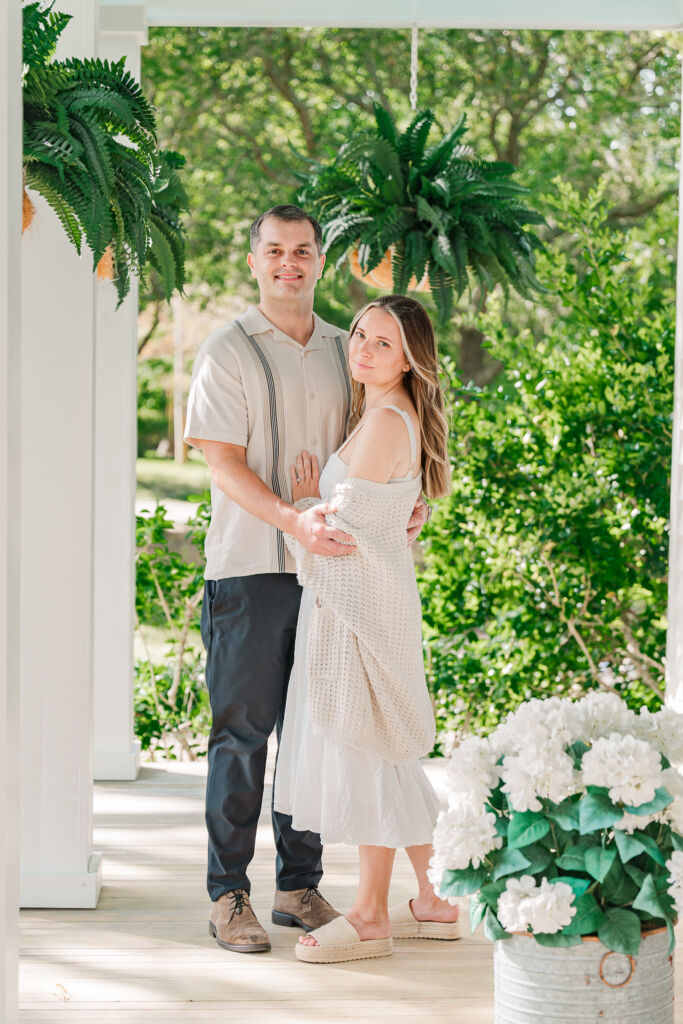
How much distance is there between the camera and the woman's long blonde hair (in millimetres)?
2699

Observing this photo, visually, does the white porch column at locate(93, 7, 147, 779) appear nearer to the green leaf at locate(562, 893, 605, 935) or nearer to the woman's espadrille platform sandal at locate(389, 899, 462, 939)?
the woman's espadrille platform sandal at locate(389, 899, 462, 939)

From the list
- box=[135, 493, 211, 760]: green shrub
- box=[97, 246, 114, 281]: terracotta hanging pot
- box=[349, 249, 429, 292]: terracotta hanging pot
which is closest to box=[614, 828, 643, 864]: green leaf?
box=[97, 246, 114, 281]: terracotta hanging pot

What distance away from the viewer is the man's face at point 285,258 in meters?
2.83

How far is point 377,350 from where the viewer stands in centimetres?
269

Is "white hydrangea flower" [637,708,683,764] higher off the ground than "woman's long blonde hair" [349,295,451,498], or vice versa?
"woman's long blonde hair" [349,295,451,498]

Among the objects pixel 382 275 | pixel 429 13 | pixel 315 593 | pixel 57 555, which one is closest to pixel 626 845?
pixel 315 593

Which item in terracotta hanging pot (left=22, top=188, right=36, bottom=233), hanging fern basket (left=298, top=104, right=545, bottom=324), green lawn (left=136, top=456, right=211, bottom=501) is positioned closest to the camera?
terracotta hanging pot (left=22, top=188, right=36, bottom=233)

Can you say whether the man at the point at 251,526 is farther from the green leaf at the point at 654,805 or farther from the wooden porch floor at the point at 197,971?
the green leaf at the point at 654,805

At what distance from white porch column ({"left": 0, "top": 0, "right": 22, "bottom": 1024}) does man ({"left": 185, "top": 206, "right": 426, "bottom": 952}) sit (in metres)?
0.86

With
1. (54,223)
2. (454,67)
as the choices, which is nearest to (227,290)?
(454,67)

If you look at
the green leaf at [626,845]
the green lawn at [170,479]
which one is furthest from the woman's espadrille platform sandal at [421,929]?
the green lawn at [170,479]

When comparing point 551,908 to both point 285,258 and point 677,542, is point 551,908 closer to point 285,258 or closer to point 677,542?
point 285,258

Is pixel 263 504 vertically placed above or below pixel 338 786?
above

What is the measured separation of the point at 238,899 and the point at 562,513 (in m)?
2.52
